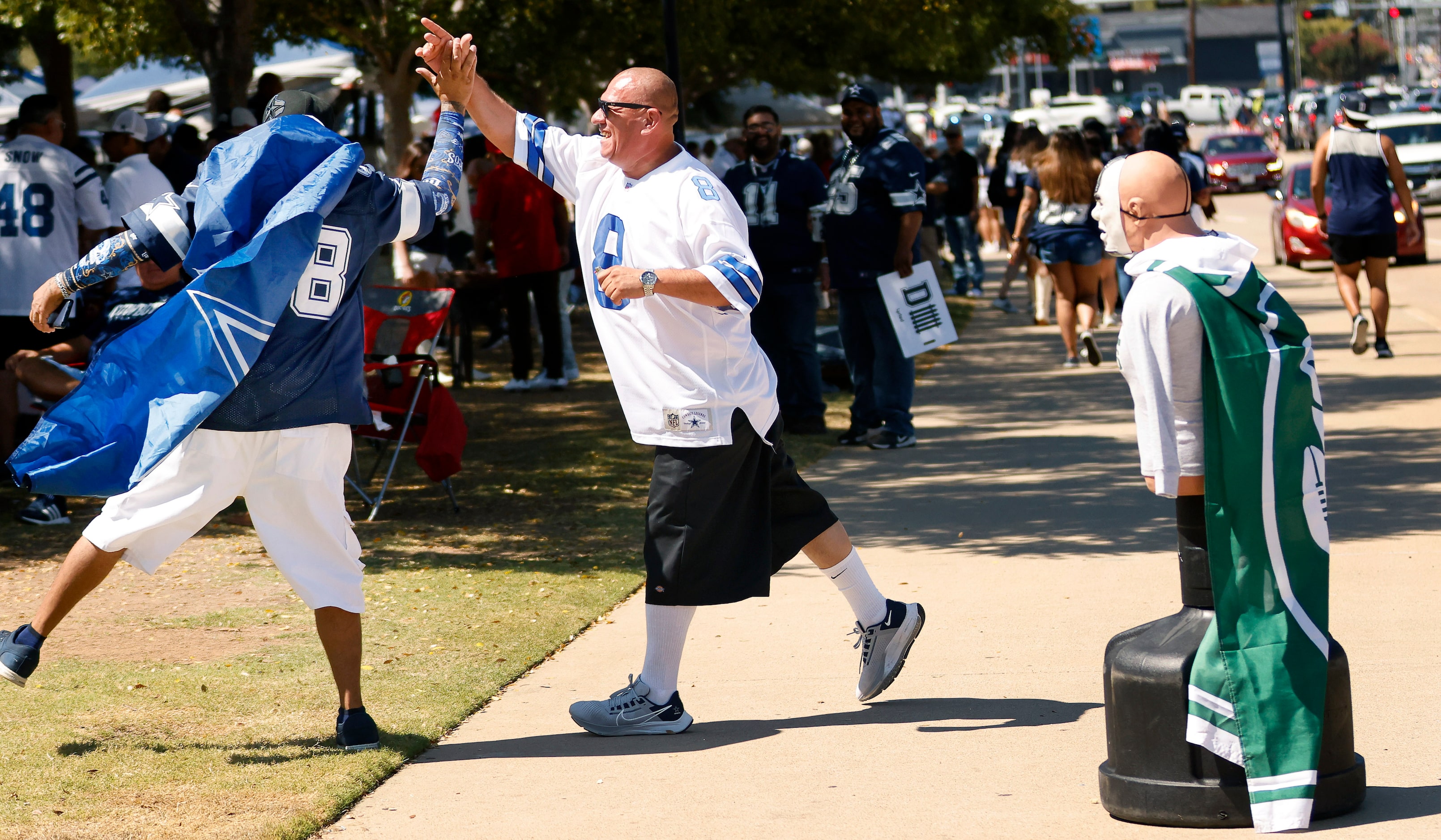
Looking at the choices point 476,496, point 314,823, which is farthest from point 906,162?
point 314,823

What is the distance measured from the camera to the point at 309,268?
4.55 m

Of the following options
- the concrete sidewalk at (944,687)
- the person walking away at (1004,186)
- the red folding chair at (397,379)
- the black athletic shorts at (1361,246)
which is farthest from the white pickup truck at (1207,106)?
the concrete sidewalk at (944,687)

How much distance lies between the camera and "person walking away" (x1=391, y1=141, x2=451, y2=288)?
12883 millimetres

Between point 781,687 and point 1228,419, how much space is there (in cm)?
204

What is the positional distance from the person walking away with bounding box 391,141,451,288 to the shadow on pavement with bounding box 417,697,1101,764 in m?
7.23

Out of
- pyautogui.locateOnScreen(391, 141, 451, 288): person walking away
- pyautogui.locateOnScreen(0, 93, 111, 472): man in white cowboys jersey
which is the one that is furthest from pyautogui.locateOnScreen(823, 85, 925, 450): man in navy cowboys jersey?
pyautogui.locateOnScreen(0, 93, 111, 472): man in white cowboys jersey

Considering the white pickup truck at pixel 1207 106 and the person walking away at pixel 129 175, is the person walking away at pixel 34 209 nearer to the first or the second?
the person walking away at pixel 129 175

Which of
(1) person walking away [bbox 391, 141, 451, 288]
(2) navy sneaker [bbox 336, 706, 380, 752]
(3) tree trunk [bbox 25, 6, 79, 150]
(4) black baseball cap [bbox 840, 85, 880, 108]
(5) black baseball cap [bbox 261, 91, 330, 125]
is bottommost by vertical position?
(2) navy sneaker [bbox 336, 706, 380, 752]

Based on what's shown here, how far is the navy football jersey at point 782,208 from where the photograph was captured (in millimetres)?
10414

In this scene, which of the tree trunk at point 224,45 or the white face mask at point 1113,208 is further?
the tree trunk at point 224,45

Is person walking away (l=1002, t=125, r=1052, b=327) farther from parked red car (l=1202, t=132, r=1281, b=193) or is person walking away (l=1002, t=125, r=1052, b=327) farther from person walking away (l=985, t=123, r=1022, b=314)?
parked red car (l=1202, t=132, r=1281, b=193)

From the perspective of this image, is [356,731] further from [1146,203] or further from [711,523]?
[1146,203]

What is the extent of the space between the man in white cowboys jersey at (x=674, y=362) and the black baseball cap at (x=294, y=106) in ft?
1.22

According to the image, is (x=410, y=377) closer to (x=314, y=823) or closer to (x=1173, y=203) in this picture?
(x=314, y=823)
